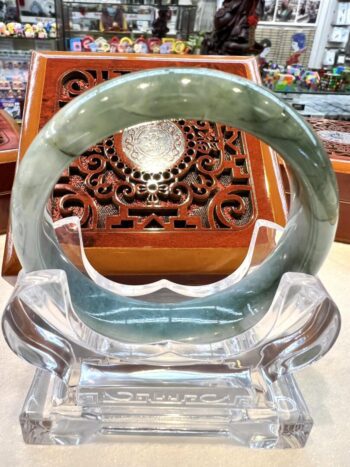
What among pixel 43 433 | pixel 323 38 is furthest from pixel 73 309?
pixel 323 38

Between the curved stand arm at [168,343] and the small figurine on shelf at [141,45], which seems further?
the small figurine on shelf at [141,45]

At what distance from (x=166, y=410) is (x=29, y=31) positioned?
1490 mm

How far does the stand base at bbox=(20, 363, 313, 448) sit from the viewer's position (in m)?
0.52

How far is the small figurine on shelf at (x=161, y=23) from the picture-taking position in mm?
1555

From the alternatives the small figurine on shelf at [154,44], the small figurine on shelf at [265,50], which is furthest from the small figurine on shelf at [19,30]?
the small figurine on shelf at [265,50]

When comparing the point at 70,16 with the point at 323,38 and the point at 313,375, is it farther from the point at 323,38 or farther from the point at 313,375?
the point at 313,375

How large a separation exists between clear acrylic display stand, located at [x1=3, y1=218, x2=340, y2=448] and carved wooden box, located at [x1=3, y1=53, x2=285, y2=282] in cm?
22

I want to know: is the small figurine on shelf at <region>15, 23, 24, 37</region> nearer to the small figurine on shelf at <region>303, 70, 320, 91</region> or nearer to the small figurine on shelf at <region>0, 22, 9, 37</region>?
the small figurine on shelf at <region>0, 22, 9, 37</region>

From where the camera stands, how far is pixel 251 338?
0.53 meters

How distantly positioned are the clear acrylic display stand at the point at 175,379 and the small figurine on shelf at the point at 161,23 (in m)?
1.37

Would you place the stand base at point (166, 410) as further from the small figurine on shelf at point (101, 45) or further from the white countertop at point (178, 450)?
the small figurine on shelf at point (101, 45)

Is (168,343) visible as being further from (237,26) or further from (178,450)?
(237,26)

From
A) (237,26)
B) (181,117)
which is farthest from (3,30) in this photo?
(181,117)

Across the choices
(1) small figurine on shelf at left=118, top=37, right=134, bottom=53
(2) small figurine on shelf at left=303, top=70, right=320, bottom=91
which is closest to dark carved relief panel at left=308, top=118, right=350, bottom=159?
(2) small figurine on shelf at left=303, top=70, right=320, bottom=91
